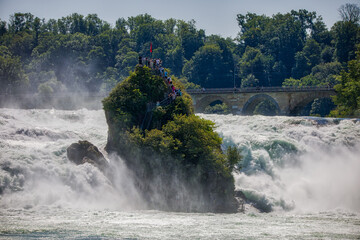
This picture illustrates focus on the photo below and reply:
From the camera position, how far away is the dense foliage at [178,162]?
115 ft

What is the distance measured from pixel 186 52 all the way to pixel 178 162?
304ft

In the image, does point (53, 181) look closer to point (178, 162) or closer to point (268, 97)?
point (178, 162)

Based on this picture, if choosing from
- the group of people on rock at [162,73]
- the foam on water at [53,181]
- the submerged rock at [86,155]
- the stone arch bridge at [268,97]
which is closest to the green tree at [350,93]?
the stone arch bridge at [268,97]

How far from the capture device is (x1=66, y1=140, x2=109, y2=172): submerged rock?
3591cm

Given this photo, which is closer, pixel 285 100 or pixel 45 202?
pixel 45 202

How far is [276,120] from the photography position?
52656mm

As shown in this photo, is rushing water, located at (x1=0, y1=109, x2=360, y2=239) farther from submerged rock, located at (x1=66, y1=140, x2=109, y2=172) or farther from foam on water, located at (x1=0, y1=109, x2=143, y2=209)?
submerged rock, located at (x1=66, y1=140, x2=109, y2=172)

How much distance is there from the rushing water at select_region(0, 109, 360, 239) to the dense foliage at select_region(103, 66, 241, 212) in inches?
40.6

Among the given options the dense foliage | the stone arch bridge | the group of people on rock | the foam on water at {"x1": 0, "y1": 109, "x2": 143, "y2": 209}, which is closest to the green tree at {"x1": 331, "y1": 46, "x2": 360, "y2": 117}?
the stone arch bridge

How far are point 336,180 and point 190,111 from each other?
35.7ft

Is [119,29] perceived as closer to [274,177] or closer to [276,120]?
[276,120]

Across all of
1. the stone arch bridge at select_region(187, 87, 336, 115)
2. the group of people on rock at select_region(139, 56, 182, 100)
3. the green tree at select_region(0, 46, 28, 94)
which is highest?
the green tree at select_region(0, 46, 28, 94)

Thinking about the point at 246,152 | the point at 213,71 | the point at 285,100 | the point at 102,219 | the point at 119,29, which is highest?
→ the point at 119,29

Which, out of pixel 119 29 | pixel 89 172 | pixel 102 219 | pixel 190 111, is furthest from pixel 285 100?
pixel 119 29
